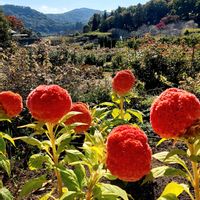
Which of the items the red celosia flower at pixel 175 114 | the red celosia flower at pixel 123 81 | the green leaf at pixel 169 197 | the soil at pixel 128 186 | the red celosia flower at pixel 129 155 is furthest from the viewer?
the soil at pixel 128 186

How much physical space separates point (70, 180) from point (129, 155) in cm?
62

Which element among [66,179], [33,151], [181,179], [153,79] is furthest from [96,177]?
[153,79]

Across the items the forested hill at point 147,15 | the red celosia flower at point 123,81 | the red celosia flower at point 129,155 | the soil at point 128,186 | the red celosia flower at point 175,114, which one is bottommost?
the forested hill at point 147,15

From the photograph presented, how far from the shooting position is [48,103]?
235 cm

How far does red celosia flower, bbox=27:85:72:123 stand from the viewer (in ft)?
7.73

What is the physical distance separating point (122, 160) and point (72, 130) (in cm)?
92

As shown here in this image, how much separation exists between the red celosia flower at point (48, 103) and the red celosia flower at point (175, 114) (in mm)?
659

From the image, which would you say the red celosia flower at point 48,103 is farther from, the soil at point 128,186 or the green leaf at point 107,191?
the soil at point 128,186

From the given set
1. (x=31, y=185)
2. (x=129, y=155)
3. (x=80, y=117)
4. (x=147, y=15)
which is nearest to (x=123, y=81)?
(x=80, y=117)

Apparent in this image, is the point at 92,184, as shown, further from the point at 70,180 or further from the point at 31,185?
the point at 31,185

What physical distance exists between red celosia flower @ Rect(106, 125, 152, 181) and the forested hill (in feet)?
323

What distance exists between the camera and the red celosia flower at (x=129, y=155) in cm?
177

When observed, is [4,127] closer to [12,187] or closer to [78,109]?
[12,187]

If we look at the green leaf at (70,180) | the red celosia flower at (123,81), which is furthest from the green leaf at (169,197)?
the red celosia flower at (123,81)
